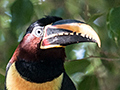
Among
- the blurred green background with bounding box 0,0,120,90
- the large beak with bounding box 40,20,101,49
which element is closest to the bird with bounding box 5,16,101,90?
the large beak with bounding box 40,20,101,49

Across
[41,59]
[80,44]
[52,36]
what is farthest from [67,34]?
[80,44]

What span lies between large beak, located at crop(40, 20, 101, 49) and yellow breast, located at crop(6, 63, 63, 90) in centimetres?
22

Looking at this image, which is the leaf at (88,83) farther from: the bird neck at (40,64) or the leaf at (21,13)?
the leaf at (21,13)

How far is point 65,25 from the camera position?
1128mm

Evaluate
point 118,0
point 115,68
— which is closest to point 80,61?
point 118,0

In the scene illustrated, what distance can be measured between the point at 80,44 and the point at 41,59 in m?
0.84

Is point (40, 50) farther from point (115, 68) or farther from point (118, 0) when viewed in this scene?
point (115, 68)

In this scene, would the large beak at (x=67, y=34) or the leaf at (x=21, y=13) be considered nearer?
the large beak at (x=67, y=34)

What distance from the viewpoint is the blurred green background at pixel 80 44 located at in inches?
61.2

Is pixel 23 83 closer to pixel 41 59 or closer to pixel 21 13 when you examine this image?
pixel 41 59

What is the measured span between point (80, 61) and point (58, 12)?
63 centimetres

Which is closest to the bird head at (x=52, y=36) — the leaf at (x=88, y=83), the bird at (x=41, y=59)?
the bird at (x=41, y=59)

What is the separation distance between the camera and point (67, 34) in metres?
1.14

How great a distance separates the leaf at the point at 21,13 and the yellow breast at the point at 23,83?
0.34 meters
